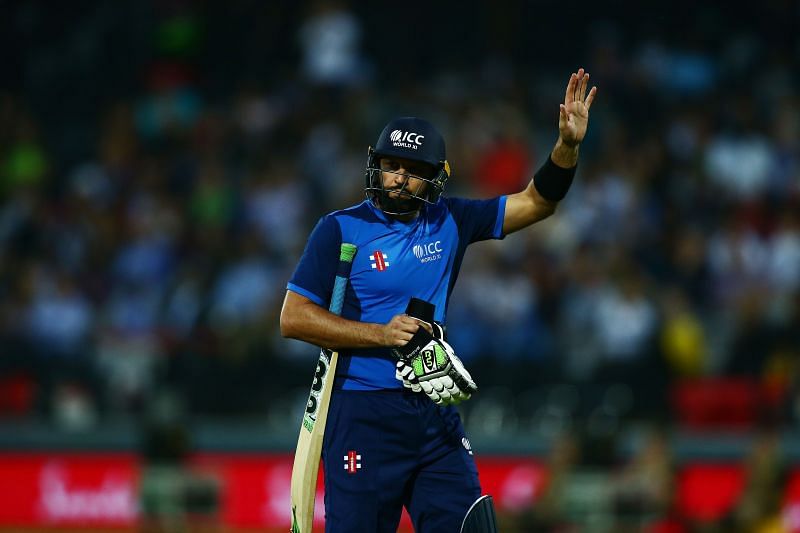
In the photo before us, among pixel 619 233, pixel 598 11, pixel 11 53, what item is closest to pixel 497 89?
pixel 598 11

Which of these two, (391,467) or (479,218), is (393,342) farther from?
(479,218)

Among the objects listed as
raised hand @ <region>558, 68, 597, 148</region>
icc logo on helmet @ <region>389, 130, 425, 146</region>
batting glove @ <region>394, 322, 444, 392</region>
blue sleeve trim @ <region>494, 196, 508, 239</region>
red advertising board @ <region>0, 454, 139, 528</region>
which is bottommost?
red advertising board @ <region>0, 454, 139, 528</region>

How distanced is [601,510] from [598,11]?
843 centimetres

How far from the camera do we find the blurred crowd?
1368 centimetres

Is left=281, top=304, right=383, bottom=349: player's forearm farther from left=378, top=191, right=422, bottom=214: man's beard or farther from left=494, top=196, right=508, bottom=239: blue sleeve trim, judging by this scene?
left=494, top=196, right=508, bottom=239: blue sleeve trim

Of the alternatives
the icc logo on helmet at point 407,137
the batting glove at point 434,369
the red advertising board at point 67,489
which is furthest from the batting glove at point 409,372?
the red advertising board at point 67,489

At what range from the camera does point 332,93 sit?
1695 cm

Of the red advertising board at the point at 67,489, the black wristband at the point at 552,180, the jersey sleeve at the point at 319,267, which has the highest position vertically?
the black wristband at the point at 552,180

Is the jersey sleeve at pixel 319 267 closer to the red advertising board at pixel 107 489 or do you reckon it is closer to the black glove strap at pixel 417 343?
the black glove strap at pixel 417 343

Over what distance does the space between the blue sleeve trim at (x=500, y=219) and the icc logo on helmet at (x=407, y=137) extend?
0.53 metres

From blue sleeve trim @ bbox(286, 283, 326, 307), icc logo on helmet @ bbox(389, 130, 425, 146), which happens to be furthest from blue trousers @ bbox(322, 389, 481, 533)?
icc logo on helmet @ bbox(389, 130, 425, 146)

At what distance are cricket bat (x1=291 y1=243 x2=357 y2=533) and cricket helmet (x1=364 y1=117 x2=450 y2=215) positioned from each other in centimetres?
25

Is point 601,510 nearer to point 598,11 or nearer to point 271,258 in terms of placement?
point 271,258

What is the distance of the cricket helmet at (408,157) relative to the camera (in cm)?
597
